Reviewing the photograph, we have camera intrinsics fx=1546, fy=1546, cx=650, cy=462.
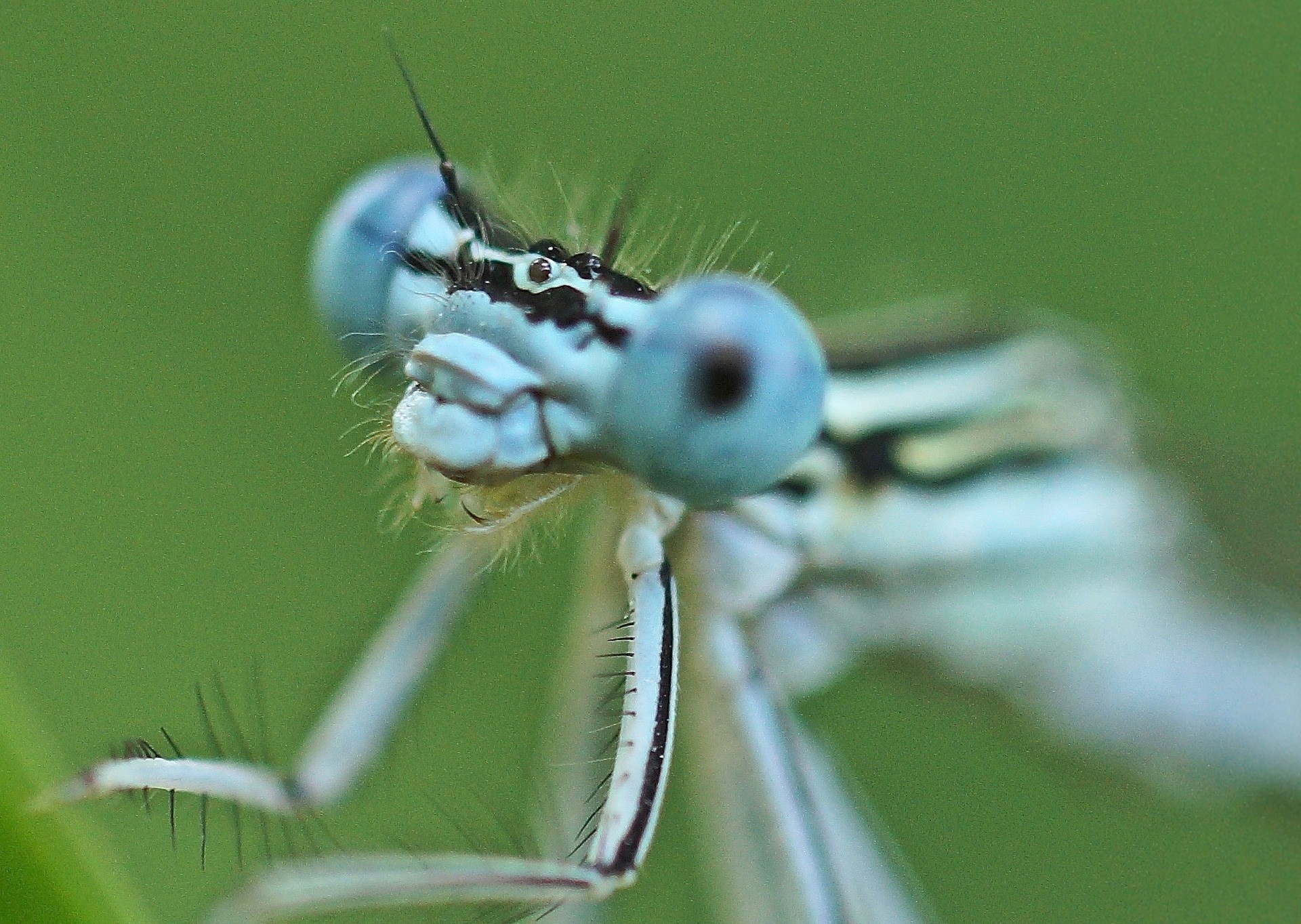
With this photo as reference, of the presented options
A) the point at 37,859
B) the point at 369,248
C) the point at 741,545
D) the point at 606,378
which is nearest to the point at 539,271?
the point at 606,378

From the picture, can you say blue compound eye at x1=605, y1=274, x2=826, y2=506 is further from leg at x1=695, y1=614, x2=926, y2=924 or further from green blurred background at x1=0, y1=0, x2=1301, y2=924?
leg at x1=695, y1=614, x2=926, y2=924

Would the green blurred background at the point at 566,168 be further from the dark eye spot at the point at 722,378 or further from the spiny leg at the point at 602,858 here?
the dark eye spot at the point at 722,378

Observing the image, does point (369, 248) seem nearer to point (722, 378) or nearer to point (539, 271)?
point (539, 271)

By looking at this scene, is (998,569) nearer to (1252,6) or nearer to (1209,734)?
(1209,734)

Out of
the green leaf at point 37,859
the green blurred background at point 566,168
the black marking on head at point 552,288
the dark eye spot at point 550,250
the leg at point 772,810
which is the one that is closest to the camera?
the green leaf at point 37,859

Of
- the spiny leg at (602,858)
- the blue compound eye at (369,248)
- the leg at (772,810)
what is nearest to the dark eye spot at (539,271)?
the blue compound eye at (369,248)

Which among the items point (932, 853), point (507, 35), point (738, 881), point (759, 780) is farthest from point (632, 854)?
point (507, 35)
